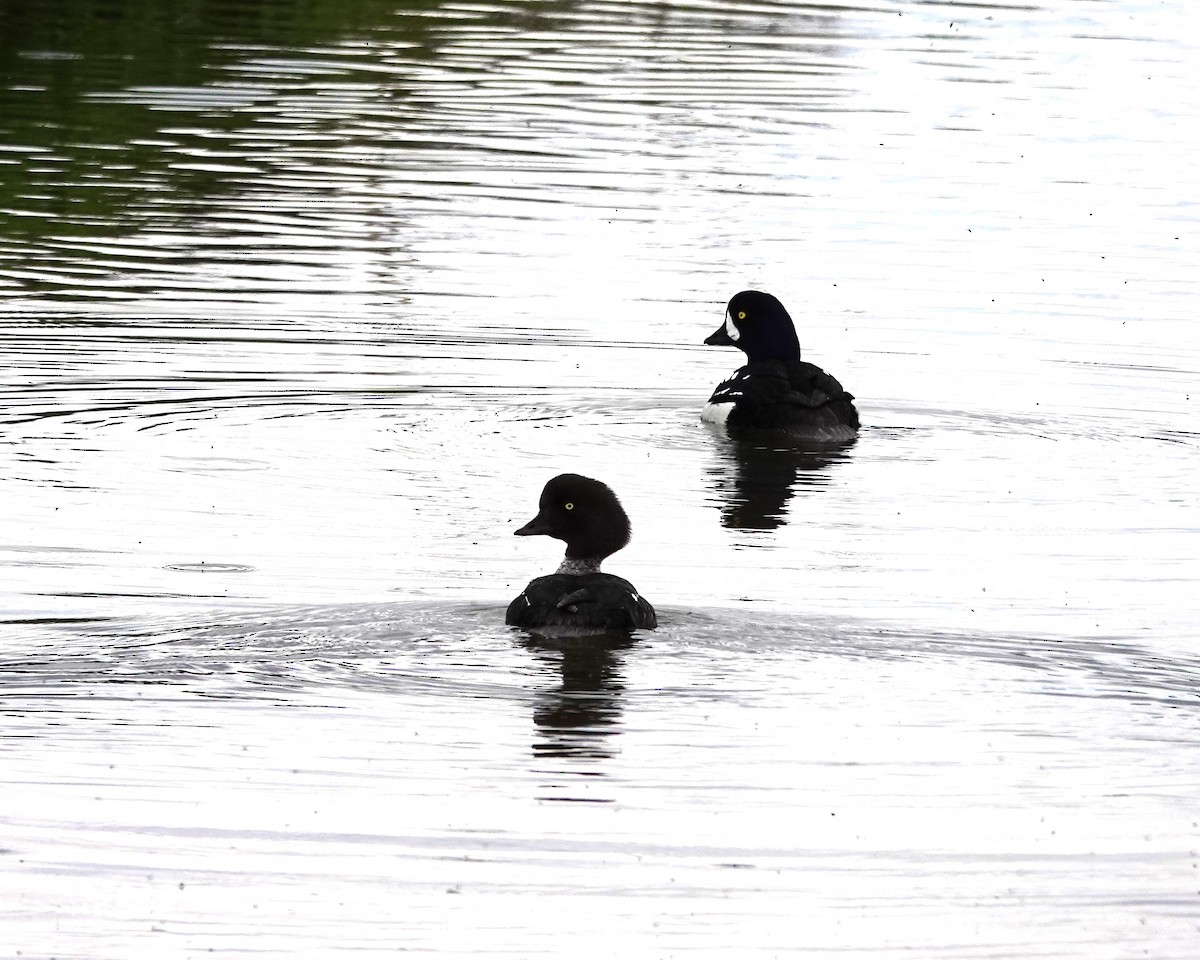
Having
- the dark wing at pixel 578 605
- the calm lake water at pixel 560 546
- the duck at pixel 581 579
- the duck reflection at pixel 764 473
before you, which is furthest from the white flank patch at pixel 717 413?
the dark wing at pixel 578 605

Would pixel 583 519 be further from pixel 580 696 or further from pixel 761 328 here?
pixel 761 328

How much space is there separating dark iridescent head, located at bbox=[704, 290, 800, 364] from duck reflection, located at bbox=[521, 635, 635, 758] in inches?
264

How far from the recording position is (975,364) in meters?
17.5

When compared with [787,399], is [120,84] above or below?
below

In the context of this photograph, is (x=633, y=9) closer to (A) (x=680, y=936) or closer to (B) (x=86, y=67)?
(B) (x=86, y=67)

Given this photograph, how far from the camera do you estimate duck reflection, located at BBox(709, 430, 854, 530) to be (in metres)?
13.6

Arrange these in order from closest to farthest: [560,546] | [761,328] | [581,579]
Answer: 1. [581,579]
2. [560,546]
3. [761,328]

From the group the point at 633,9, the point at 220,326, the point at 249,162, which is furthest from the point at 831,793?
the point at 633,9

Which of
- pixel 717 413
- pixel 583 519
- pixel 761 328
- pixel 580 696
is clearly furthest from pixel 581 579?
pixel 761 328

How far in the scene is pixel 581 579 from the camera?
10.4 metres

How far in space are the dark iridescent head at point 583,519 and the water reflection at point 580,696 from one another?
624 mm

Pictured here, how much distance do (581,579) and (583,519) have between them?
41 cm

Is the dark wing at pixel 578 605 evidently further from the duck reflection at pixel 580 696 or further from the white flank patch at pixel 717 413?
the white flank patch at pixel 717 413

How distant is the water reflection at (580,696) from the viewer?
357 inches
